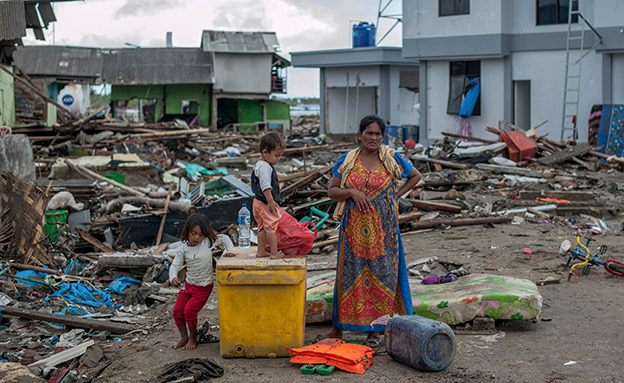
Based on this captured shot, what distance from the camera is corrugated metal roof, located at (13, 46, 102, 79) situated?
4294 cm

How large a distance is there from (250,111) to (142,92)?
6836 millimetres

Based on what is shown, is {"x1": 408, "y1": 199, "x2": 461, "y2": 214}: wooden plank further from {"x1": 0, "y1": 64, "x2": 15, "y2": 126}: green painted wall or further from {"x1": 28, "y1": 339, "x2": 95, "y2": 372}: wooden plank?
{"x1": 0, "y1": 64, "x2": 15, "y2": 126}: green painted wall

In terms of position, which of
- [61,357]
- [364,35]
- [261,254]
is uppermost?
[364,35]

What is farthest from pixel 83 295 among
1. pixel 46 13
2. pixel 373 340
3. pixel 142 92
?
pixel 142 92

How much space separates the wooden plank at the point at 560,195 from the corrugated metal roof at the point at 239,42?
3181cm

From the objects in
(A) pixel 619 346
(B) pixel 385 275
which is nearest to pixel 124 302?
(B) pixel 385 275

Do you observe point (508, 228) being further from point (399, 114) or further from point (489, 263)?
point (399, 114)

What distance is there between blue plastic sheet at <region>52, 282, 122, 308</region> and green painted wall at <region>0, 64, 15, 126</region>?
14805mm

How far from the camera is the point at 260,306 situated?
5.30 metres

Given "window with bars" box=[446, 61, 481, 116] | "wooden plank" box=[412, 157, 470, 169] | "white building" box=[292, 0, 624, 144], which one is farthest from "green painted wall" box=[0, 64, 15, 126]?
"window with bars" box=[446, 61, 481, 116]

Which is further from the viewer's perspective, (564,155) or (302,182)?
(564,155)

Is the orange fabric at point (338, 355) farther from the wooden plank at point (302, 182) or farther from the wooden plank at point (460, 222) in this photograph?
the wooden plank at point (302, 182)

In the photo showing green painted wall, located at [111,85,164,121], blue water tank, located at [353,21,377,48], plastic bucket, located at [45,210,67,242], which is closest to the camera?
plastic bucket, located at [45,210,67,242]

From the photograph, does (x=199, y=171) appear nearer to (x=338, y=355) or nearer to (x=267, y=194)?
(x=267, y=194)
